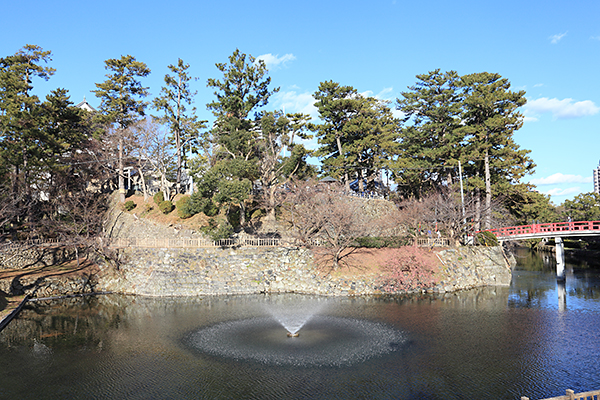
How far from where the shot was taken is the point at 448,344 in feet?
61.6

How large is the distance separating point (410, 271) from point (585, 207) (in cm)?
3752

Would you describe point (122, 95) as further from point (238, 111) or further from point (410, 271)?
point (410, 271)

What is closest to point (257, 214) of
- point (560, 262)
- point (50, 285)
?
point (50, 285)

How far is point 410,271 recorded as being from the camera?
3241 centimetres

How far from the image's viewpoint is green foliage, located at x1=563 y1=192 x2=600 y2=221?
50.3m

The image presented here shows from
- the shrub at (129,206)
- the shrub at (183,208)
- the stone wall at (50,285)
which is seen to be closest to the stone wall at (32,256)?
the stone wall at (50,285)

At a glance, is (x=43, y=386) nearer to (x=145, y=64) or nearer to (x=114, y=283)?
(x=114, y=283)

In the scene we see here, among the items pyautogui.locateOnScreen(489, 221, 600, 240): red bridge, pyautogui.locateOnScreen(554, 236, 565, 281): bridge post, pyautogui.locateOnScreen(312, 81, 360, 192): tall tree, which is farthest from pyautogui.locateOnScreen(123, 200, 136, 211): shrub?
pyautogui.locateOnScreen(554, 236, 565, 281): bridge post

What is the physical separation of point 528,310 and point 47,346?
29754mm

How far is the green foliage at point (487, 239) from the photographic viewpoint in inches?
1455

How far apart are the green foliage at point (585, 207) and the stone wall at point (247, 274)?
2569 cm

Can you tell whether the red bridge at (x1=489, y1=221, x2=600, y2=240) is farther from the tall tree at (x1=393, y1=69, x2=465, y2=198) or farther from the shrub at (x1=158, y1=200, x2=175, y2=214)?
the shrub at (x1=158, y1=200, x2=175, y2=214)

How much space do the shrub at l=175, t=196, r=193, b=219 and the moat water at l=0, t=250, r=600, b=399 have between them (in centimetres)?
1123

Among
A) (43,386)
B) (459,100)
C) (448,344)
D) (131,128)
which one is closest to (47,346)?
(43,386)
